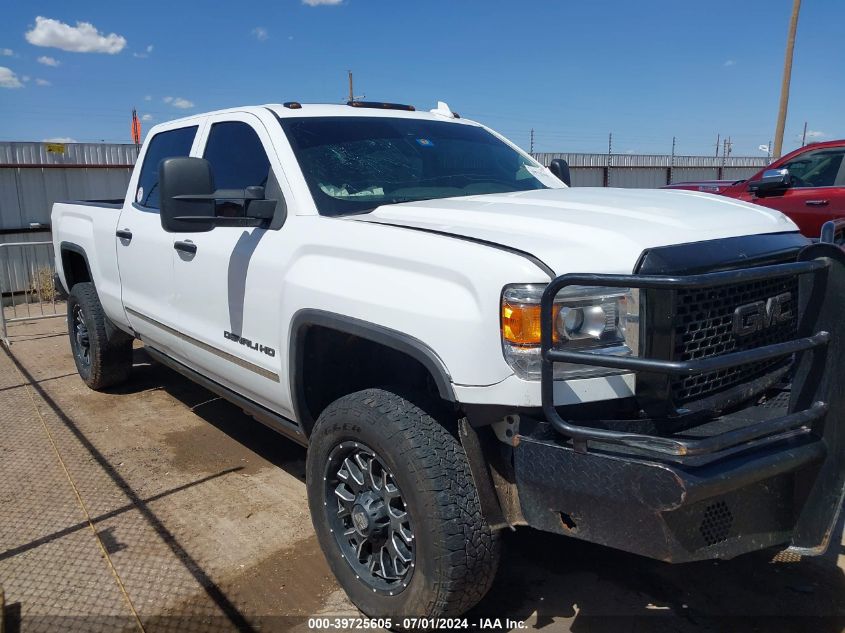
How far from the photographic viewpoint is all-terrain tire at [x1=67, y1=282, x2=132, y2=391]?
18.8 ft

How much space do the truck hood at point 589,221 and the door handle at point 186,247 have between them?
1.25m

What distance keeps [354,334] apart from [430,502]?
2.33 ft

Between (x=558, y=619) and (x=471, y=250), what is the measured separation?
1579mm

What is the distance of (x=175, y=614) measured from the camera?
2.97m

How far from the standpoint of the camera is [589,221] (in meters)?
2.59

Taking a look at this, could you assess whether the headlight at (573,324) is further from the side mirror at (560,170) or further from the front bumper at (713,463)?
the side mirror at (560,170)

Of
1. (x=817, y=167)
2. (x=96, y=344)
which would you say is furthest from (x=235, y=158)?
(x=817, y=167)

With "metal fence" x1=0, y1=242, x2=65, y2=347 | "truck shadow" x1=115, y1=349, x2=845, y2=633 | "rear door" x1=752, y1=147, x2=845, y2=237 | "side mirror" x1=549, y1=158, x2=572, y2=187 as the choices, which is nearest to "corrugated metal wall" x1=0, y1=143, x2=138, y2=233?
"metal fence" x1=0, y1=242, x2=65, y2=347

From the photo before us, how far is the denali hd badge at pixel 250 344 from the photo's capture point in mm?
3324

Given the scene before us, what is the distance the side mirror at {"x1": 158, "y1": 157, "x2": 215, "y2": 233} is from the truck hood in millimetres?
719

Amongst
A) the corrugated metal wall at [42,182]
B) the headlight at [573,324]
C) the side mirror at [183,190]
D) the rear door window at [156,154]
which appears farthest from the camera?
the corrugated metal wall at [42,182]

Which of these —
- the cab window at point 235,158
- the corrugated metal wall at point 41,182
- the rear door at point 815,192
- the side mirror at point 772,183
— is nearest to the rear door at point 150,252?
the cab window at point 235,158

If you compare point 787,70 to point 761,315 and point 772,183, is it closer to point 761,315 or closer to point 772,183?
point 772,183

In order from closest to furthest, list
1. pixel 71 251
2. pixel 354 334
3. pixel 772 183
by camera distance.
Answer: pixel 354 334
pixel 71 251
pixel 772 183
